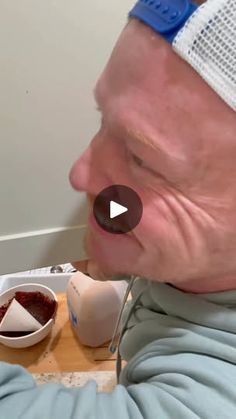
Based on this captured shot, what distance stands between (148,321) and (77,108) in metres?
0.24

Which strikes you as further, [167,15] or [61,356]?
[61,356]

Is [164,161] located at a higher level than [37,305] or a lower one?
higher

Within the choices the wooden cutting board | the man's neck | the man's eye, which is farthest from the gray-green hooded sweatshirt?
the wooden cutting board

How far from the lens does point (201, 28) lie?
1.16ft

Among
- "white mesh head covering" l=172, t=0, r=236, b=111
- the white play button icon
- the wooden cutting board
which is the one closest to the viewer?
"white mesh head covering" l=172, t=0, r=236, b=111

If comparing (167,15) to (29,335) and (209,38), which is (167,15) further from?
(29,335)

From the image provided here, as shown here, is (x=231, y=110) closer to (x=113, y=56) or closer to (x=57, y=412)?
(x=113, y=56)

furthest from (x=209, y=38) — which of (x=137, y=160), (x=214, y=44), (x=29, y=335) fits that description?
(x=29, y=335)

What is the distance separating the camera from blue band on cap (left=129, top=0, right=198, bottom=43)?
14.2 inches

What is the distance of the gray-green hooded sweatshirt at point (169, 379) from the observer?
0.39 m

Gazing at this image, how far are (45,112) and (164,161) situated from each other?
213mm

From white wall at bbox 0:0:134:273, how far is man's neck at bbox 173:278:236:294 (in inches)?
8.3

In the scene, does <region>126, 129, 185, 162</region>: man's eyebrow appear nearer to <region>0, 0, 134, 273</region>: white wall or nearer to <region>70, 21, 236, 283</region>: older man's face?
<region>70, 21, 236, 283</region>: older man's face
